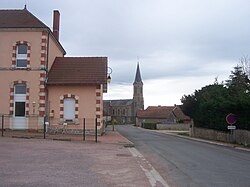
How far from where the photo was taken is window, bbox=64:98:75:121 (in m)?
24.0

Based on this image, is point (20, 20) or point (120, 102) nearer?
point (20, 20)

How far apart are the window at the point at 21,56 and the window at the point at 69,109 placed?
4.09m

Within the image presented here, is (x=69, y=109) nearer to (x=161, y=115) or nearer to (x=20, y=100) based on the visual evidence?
(x=20, y=100)

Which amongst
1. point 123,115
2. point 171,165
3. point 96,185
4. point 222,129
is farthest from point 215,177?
point 123,115

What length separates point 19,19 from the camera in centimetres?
2467

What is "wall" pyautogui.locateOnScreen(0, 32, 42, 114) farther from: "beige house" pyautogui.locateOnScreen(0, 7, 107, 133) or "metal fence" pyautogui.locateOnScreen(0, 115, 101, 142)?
"metal fence" pyautogui.locateOnScreen(0, 115, 101, 142)

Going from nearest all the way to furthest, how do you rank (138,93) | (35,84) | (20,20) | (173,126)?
(35,84) → (20,20) → (173,126) → (138,93)

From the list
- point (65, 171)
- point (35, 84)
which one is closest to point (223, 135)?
point (35, 84)

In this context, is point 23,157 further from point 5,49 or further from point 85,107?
point 5,49

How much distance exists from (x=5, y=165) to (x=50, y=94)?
49.2 ft

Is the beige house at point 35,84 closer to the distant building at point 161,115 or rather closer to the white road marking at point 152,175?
the white road marking at point 152,175

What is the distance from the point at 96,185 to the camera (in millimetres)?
7230

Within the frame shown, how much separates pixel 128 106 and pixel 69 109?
370 ft

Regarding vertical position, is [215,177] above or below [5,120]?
below
